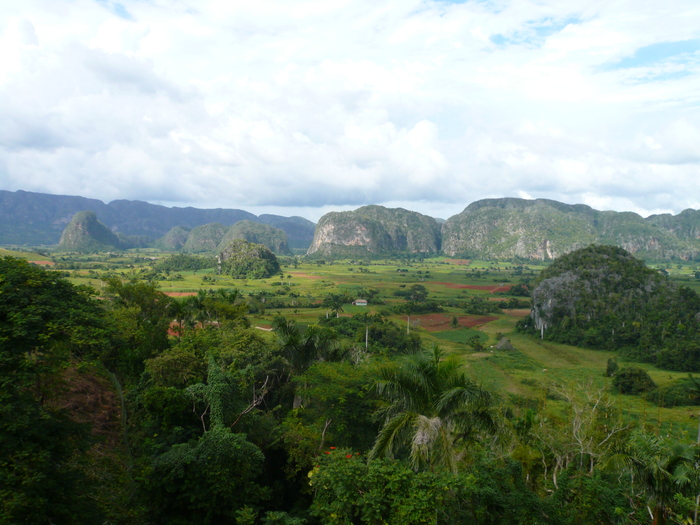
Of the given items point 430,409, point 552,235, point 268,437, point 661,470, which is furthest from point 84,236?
point 661,470

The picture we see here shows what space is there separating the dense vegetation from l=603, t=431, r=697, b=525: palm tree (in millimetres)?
39046

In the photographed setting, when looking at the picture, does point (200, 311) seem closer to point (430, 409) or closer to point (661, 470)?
point (430, 409)

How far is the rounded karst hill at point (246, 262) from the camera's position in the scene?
308ft

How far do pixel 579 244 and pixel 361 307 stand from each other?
128m

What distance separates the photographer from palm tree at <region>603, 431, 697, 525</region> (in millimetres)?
5664

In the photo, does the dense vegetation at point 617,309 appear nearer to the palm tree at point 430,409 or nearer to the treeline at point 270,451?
the treeline at point 270,451

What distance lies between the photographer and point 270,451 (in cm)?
1084

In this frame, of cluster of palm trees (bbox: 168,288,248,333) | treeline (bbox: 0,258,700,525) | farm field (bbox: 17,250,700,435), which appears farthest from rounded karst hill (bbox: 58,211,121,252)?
treeline (bbox: 0,258,700,525)

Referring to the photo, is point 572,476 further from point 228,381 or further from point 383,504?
point 228,381

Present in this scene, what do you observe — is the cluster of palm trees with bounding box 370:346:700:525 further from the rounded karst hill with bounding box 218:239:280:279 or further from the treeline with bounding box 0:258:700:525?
the rounded karst hill with bounding box 218:239:280:279

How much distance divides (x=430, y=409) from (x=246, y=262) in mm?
94298

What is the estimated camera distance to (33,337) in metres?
6.75

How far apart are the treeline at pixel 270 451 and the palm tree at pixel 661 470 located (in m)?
0.02

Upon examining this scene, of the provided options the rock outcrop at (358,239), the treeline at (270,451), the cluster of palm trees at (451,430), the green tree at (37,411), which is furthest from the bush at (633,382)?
the rock outcrop at (358,239)
